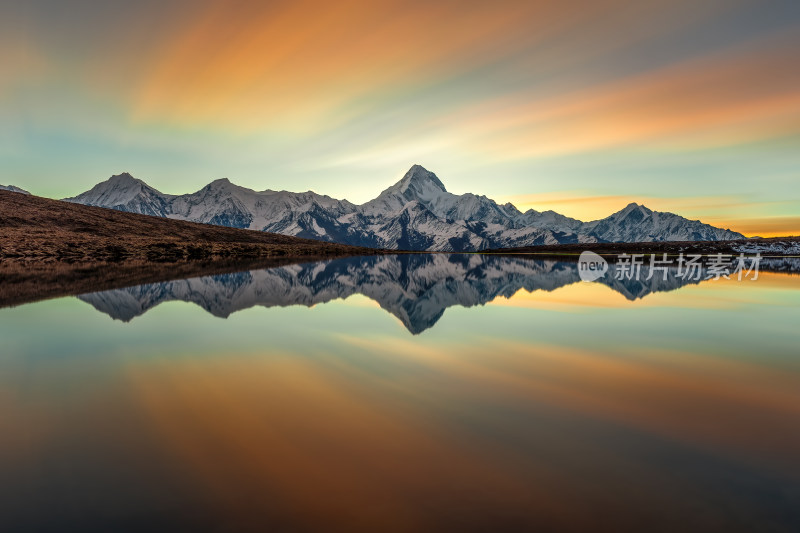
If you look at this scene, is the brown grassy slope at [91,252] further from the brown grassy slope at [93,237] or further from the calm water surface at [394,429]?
the calm water surface at [394,429]

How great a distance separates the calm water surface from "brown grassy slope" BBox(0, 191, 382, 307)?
2264 cm

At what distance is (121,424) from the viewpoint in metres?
9.06

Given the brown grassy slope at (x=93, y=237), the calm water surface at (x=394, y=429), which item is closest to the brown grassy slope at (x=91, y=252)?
the brown grassy slope at (x=93, y=237)

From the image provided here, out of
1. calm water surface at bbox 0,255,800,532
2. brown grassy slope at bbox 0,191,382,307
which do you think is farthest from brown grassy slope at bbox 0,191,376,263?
calm water surface at bbox 0,255,800,532

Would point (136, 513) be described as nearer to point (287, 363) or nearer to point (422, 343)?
point (287, 363)

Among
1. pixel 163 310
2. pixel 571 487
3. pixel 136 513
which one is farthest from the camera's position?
pixel 163 310

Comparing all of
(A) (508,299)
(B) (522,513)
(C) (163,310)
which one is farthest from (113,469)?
(A) (508,299)

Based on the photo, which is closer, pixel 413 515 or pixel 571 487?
pixel 413 515

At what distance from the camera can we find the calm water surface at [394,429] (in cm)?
605

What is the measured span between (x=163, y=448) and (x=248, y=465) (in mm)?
2122

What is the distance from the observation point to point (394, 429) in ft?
29.4

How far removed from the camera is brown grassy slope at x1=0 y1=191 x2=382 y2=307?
130ft

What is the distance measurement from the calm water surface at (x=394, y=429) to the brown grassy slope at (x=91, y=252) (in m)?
22.6

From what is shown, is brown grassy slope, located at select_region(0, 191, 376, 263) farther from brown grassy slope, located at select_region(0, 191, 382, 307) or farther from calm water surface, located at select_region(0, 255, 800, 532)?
calm water surface, located at select_region(0, 255, 800, 532)
